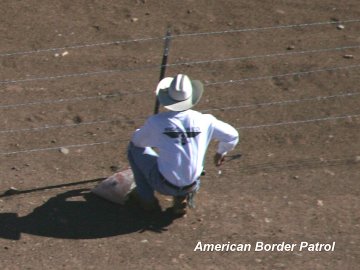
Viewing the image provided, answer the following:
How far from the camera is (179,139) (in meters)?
7.89

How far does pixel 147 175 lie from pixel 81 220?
0.68m

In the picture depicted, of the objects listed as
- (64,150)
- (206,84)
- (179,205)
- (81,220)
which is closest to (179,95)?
(179,205)

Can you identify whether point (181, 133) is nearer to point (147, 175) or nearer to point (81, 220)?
point (147, 175)

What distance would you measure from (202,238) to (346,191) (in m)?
1.42

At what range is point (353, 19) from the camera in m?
11.1

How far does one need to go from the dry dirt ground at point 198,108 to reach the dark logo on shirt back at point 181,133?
0.81 m

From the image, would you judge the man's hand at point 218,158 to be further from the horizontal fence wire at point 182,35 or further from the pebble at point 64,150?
the horizontal fence wire at point 182,35

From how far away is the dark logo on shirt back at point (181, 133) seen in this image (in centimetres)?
789

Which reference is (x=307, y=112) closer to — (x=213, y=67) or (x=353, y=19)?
(x=213, y=67)

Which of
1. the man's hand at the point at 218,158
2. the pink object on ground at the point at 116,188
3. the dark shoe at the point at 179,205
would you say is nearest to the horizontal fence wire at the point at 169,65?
the pink object on ground at the point at 116,188

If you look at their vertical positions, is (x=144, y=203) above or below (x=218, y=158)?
below

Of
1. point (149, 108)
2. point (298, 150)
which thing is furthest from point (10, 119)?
point (298, 150)

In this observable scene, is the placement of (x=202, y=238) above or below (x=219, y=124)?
below

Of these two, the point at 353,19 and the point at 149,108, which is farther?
the point at 353,19
